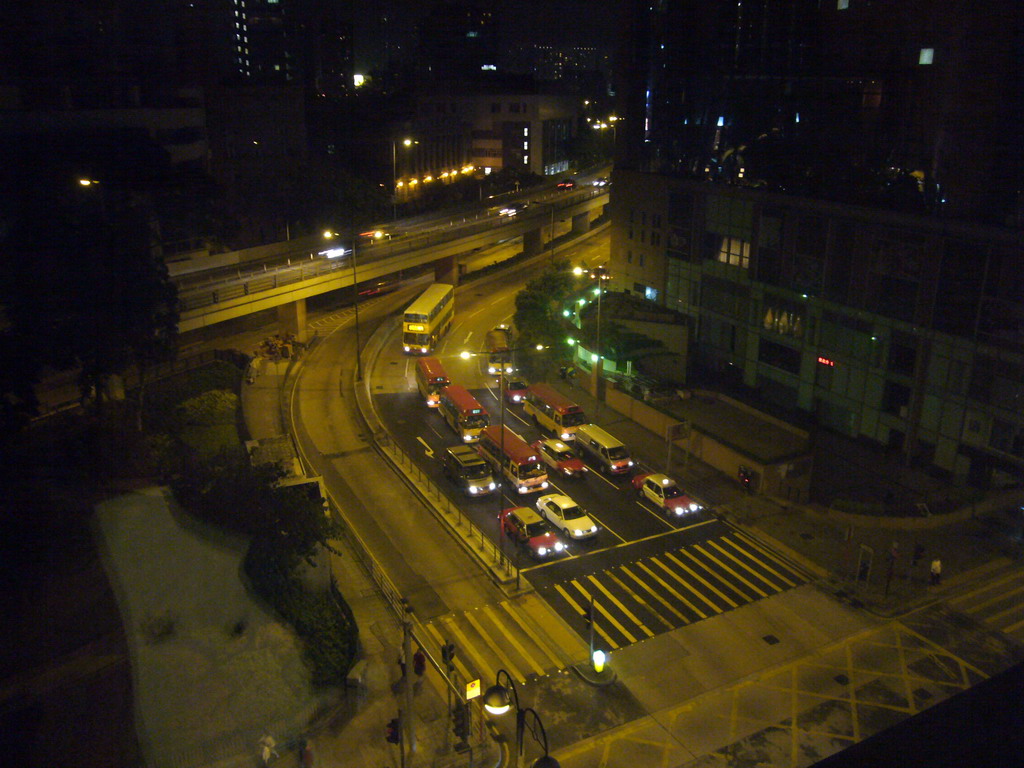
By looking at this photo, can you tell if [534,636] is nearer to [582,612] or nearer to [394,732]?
[582,612]

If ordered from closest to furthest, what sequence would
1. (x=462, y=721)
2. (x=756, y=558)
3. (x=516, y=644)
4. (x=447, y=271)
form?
(x=462, y=721), (x=516, y=644), (x=756, y=558), (x=447, y=271)

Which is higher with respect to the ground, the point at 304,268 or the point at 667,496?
the point at 304,268

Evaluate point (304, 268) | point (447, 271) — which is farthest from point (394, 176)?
point (304, 268)

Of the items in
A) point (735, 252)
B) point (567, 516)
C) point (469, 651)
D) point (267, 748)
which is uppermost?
point (735, 252)

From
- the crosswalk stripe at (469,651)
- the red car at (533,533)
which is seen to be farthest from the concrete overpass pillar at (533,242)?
the crosswalk stripe at (469,651)

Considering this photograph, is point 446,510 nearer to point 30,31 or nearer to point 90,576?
point 90,576

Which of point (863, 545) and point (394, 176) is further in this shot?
point (394, 176)

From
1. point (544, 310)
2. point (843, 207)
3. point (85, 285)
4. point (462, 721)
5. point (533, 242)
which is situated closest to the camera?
point (462, 721)
